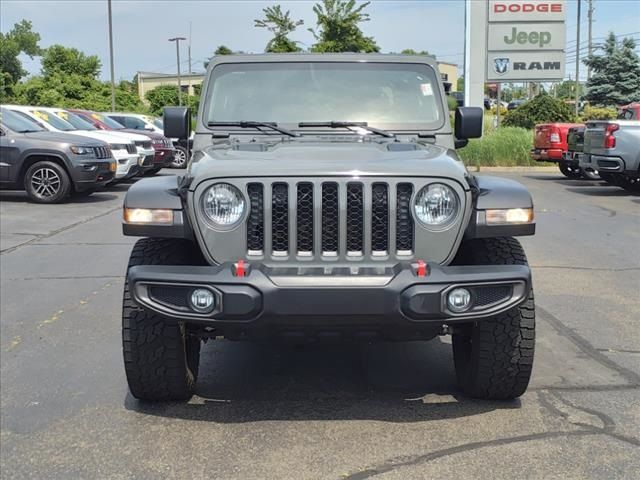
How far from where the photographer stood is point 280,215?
3.38 m

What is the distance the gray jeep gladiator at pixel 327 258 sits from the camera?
3.18 metres

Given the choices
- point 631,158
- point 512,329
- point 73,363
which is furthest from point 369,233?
point 631,158

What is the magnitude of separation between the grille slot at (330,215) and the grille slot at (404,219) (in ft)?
0.94

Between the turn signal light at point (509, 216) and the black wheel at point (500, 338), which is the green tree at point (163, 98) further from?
the turn signal light at point (509, 216)

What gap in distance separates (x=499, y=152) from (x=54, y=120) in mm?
12108

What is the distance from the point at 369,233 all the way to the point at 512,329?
92 centimetres

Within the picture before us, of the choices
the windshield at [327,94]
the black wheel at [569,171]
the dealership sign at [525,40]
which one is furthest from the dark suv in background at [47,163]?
the dealership sign at [525,40]

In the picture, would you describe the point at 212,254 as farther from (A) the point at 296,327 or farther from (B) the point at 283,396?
(B) the point at 283,396

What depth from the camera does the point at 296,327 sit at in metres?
3.32

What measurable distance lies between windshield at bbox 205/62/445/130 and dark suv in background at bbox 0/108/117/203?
887cm

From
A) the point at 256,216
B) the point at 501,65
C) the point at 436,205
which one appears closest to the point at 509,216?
the point at 436,205

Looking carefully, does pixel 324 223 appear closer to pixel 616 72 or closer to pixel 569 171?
pixel 569 171

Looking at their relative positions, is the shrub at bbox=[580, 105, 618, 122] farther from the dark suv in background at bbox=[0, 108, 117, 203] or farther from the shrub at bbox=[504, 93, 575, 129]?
the dark suv in background at bbox=[0, 108, 117, 203]

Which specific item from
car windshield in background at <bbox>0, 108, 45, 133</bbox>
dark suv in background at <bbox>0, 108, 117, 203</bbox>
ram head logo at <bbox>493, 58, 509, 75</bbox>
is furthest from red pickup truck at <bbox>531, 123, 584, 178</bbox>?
car windshield in background at <bbox>0, 108, 45, 133</bbox>
